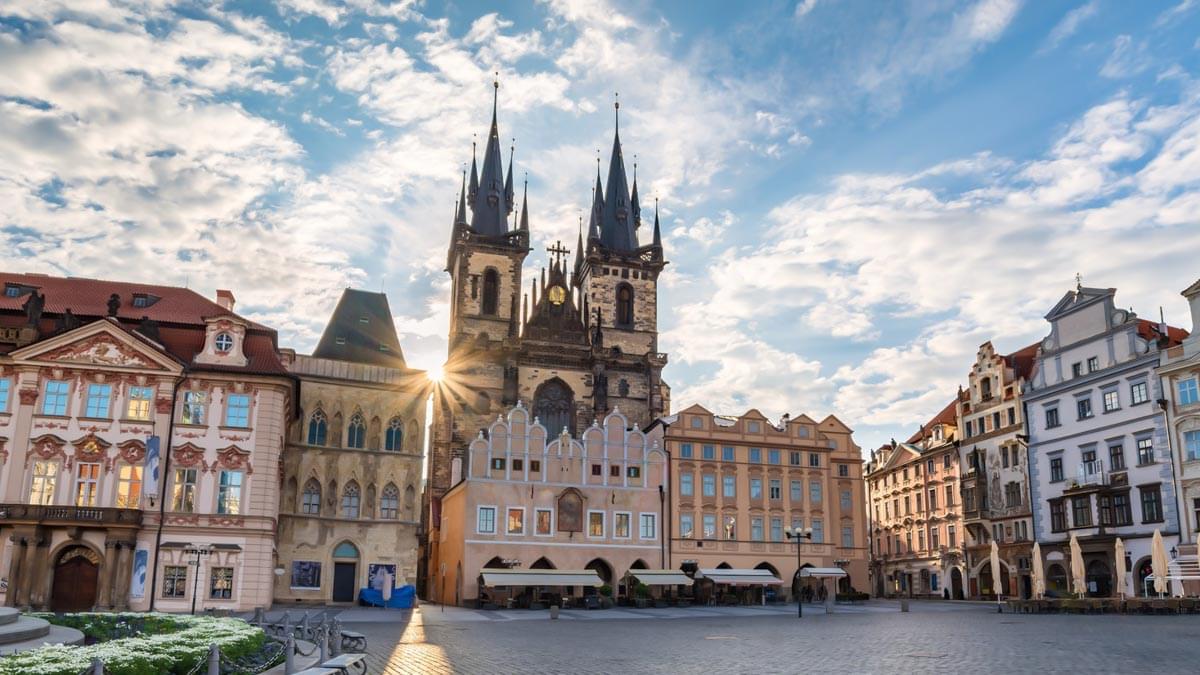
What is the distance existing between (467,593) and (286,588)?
30.2ft

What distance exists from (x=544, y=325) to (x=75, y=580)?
4589cm

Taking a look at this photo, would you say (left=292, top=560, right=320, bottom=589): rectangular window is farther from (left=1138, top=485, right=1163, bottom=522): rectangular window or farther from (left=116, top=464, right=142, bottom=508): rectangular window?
(left=1138, top=485, right=1163, bottom=522): rectangular window

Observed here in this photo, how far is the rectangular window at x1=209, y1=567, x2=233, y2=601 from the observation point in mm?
42438

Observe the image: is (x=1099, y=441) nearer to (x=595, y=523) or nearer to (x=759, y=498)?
(x=759, y=498)

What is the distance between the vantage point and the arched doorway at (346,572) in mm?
51406

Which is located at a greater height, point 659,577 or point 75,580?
point 659,577

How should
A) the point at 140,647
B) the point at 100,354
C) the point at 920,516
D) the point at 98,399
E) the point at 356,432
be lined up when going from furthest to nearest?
1. the point at 920,516
2. the point at 356,432
3. the point at 100,354
4. the point at 98,399
5. the point at 140,647

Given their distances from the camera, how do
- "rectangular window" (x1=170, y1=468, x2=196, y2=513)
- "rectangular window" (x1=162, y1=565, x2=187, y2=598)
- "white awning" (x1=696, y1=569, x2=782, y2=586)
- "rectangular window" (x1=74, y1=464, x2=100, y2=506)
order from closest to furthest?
1. "rectangular window" (x1=74, y1=464, x2=100, y2=506)
2. "rectangular window" (x1=162, y1=565, x2=187, y2=598)
3. "rectangular window" (x1=170, y1=468, x2=196, y2=513)
4. "white awning" (x1=696, y1=569, x2=782, y2=586)

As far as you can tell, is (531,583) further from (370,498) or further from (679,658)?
(679,658)

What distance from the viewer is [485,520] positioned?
180ft

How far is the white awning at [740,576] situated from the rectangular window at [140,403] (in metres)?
31.2

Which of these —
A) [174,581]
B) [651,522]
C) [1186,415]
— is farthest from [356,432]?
[1186,415]

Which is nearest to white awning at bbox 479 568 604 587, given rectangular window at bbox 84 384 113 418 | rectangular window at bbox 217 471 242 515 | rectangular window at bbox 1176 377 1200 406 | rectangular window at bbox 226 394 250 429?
rectangular window at bbox 217 471 242 515

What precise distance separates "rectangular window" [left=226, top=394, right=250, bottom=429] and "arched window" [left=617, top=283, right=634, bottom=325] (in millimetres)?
44786
